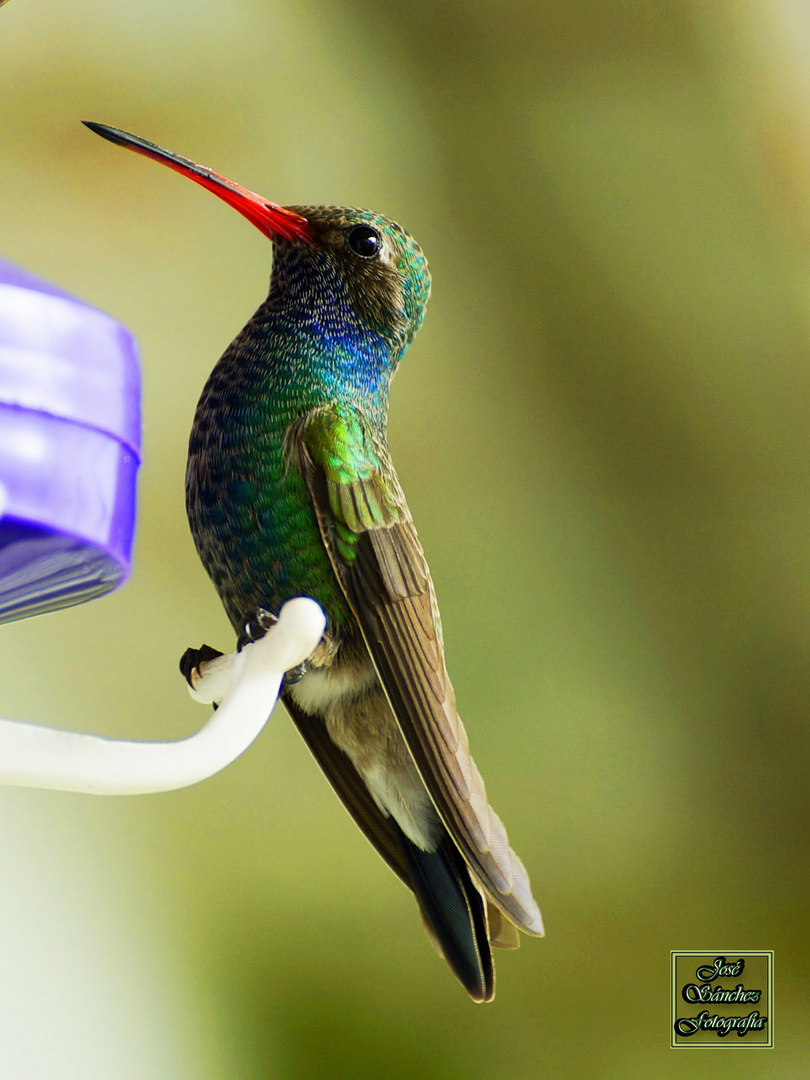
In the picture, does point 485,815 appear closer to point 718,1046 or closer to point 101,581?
point 101,581

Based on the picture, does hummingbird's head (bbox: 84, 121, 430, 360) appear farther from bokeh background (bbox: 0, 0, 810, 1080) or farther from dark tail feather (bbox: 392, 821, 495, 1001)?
bokeh background (bbox: 0, 0, 810, 1080)

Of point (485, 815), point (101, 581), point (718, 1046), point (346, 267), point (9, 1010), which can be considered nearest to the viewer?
point (101, 581)

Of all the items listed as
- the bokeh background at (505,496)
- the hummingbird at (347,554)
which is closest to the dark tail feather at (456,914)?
the hummingbird at (347,554)

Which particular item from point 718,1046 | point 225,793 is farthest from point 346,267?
point 718,1046

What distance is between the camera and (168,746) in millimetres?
601

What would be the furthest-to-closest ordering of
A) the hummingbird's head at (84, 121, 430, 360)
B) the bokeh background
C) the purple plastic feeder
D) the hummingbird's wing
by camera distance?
the bokeh background
the hummingbird's head at (84, 121, 430, 360)
the hummingbird's wing
the purple plastic feeder

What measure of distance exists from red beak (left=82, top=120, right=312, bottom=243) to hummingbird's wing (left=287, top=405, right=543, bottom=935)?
0.18 m

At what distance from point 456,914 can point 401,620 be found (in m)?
0.25

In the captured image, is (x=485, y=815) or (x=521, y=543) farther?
(x=521, y=543)

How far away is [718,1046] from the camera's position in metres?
1.77

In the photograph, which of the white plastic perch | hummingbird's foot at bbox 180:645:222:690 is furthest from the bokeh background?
the white plastic perch

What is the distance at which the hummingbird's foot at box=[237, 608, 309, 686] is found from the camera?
0.84 m

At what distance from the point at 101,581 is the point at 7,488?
0.12m

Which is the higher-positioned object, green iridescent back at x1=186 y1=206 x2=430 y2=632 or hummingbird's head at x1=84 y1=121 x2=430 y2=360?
hummingbird's head at x1=84 y1=121 x2=430 y2=360
